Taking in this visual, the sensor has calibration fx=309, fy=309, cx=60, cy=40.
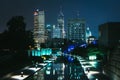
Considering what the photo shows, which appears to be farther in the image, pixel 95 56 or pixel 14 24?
pixel 95 56

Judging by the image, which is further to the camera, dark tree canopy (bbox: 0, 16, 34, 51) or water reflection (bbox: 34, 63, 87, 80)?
dark tree canopy (bbox: 0, 16, 34, 51)

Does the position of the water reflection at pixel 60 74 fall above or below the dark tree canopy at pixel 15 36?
below

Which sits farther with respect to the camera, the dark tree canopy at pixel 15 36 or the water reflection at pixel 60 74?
the dark tree canopy at pixel 15 36

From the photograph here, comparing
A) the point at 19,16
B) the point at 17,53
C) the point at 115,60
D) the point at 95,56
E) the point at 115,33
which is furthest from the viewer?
the point at 115,33

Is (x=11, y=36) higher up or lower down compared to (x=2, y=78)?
higher up

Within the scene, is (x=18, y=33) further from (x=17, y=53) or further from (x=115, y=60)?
(x=115, y=60)

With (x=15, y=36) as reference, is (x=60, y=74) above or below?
below

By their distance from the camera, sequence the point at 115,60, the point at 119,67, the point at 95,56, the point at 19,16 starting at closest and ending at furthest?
1. the point at 119,67
2. the point at 115,60
3. the point at 19,16
4. the point at 95,56

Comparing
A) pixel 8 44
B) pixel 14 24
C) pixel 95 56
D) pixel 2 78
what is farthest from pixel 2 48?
pixel 2 78

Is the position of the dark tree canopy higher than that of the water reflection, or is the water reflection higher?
the dark tree canopy

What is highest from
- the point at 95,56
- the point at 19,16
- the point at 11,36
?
the point at 19,16

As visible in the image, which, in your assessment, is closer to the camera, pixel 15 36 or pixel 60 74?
pixel 60 74
